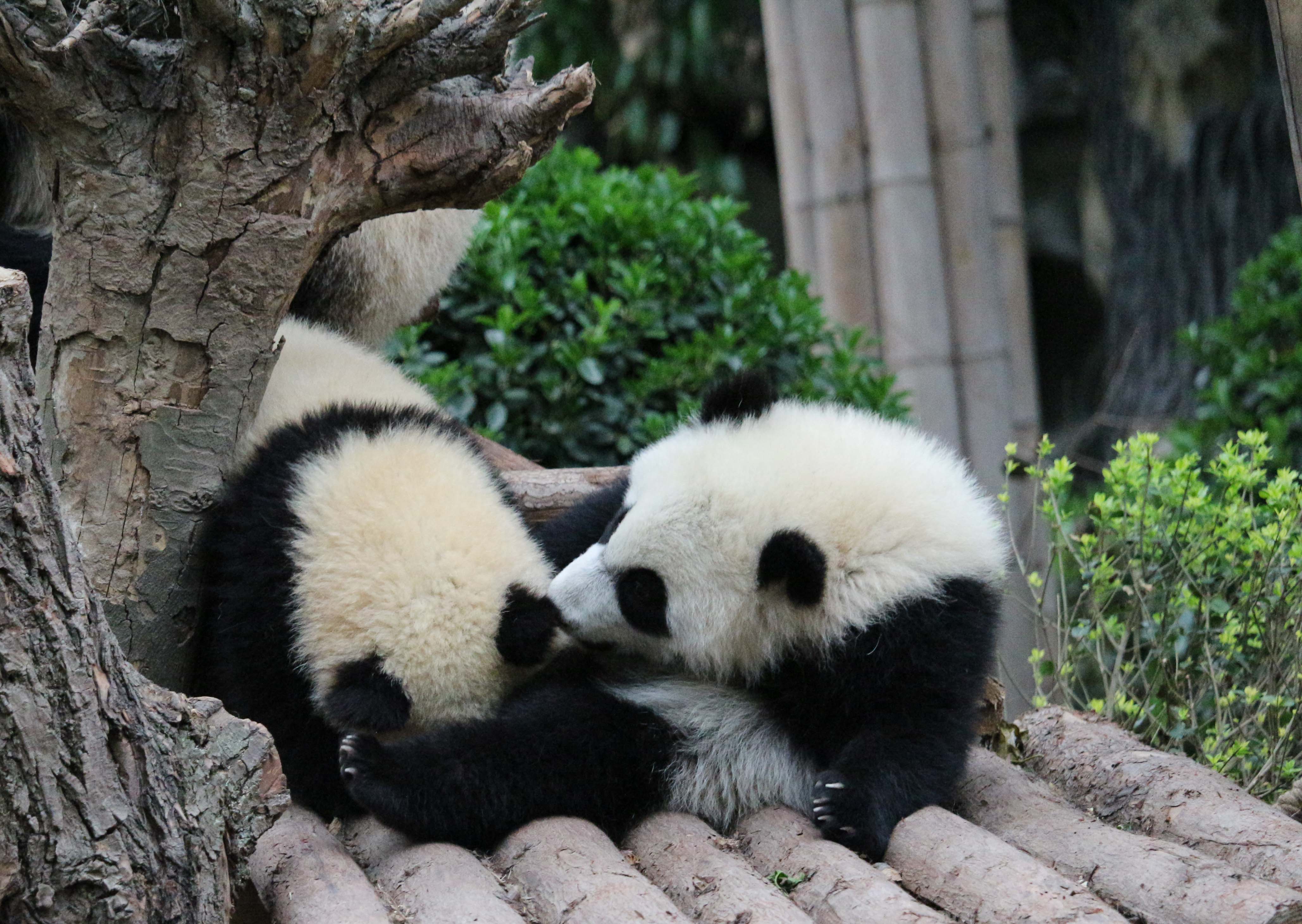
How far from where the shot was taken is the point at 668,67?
28.6 ft

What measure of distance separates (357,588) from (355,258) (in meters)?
1.06

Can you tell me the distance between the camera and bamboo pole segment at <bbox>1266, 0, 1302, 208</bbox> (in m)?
2.03

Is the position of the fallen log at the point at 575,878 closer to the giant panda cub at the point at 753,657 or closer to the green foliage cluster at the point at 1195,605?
the giant panda cub at the point at 753,657

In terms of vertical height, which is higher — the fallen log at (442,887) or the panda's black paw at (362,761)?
the panda's black paw at (362,761)

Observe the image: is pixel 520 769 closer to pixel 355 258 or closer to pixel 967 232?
pixel 355 258

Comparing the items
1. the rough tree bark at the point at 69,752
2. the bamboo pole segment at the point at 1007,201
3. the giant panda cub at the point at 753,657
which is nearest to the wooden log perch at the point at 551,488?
the giant panda cub at the point at 753,657

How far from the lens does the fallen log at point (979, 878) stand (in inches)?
69.6

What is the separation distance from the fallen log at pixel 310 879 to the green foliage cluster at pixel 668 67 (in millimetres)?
6956

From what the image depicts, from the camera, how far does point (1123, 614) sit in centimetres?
320

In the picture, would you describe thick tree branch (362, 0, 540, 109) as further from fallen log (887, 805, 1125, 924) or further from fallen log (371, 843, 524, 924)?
fallen log (887, 805, 1125, 924)

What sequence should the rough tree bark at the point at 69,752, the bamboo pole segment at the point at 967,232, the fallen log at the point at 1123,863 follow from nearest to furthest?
the rough tree bark at the point at 69,752 → the fallen log at the point at 1123,863 → the bamboo pole segment at the point at 967,232

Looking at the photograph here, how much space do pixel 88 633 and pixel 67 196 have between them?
0.94 meters

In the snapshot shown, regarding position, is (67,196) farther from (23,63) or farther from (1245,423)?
(1245,423)

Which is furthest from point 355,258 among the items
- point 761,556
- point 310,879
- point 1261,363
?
point 1261,363
